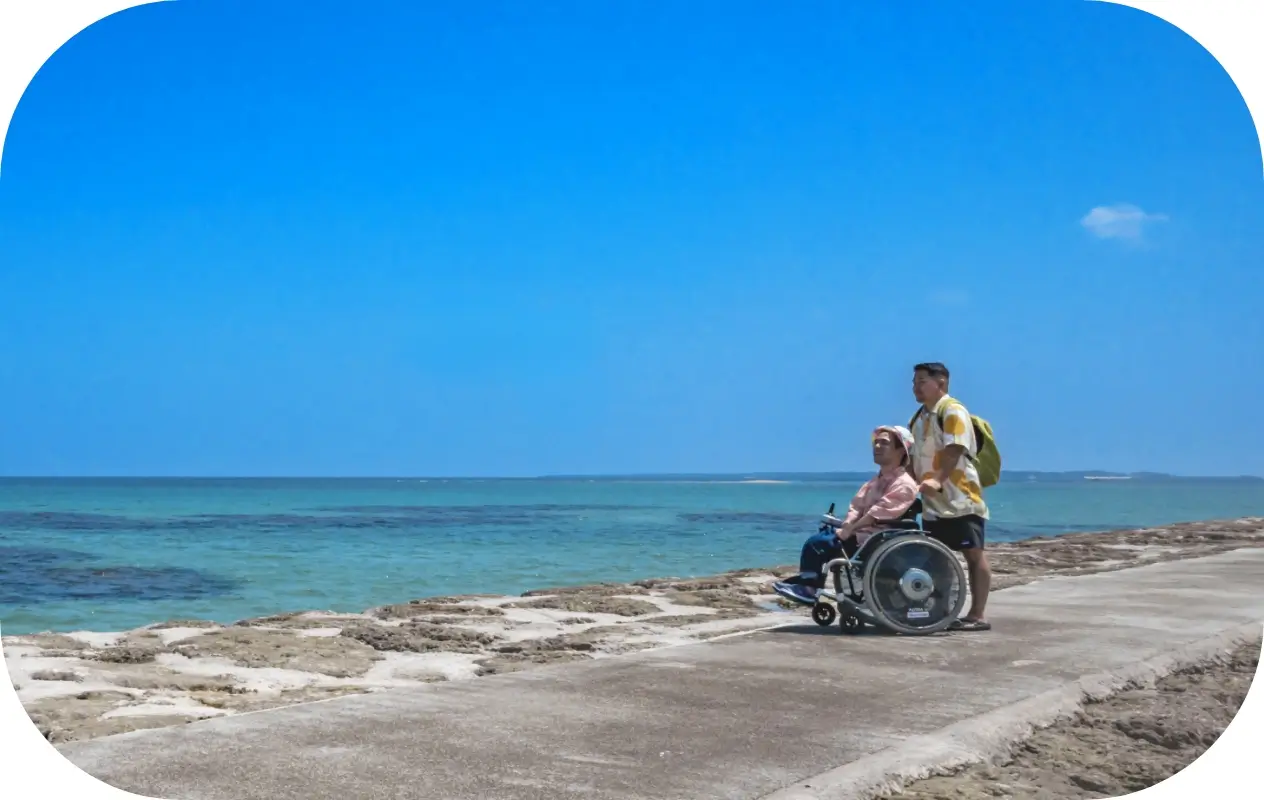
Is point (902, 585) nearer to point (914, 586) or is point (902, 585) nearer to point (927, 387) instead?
point (914, 586)

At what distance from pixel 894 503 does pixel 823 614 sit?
80 centimetres

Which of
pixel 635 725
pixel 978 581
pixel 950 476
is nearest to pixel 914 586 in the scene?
pixel 978 581

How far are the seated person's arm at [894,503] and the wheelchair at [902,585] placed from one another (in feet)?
0.34

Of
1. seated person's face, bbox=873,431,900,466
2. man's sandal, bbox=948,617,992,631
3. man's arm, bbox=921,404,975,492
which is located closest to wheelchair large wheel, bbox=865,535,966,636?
man's sandal, bbox=948,617,992,631

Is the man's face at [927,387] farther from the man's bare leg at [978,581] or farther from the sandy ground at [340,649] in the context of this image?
the sandy ground at [340,649]

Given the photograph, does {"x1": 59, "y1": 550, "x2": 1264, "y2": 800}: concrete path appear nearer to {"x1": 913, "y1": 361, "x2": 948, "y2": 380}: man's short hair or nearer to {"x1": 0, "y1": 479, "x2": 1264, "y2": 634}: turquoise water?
{"x1": 913, "y1": 361, "x2": 948, "y2": 380}: man's short hair

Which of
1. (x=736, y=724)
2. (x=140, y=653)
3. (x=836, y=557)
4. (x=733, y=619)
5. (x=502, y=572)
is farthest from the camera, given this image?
(x=502, y=572)

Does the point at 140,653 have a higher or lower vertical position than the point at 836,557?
lower

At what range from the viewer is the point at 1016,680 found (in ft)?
18.3

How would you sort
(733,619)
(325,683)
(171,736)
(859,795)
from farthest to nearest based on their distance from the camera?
1. (733,619)
2. (325,683)
3. (171,736)
4. (859,795)

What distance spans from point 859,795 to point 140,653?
4631mm

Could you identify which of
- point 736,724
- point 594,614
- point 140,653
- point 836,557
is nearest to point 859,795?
point 736,724

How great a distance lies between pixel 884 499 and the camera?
23.7 ft

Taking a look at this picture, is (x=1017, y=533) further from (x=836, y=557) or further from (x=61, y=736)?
(x=61, y=736)
